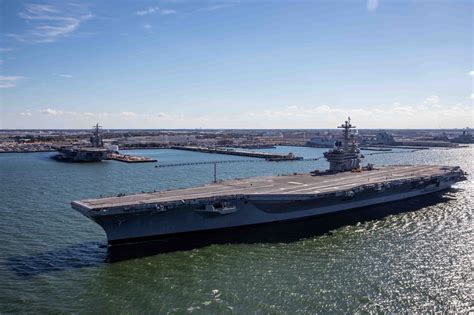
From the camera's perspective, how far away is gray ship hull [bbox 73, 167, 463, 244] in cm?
2103

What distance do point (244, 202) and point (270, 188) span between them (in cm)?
395

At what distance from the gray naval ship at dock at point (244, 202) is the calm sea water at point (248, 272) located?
2112 mm

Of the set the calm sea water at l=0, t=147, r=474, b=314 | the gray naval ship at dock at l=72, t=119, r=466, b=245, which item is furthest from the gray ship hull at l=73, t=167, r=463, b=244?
the calm sea water at l=0, t=147, r=474, b=314

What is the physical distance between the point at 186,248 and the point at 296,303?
25.6ft

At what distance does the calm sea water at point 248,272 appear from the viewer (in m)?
15.2

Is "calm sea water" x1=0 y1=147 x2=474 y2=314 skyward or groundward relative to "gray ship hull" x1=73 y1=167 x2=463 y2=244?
groundward

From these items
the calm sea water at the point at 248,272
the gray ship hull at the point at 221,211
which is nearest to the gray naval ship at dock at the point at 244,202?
the gray ship hull at the point at 221,211

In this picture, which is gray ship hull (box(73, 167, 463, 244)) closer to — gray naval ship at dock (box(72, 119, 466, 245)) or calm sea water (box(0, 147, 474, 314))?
gray naval ship at dock (box(72, 119, 466, 245))

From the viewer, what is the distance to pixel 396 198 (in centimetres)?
3356

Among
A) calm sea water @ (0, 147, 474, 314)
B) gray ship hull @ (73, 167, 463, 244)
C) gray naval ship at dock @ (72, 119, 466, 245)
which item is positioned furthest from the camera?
gray naval ship at dock @ (72, 119, 466, 245)

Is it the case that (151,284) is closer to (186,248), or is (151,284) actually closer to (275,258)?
(186,248)

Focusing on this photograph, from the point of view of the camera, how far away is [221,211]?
23.0m

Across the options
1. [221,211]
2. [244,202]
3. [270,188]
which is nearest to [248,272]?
[221,211]

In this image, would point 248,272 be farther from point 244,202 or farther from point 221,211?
point 244,202
